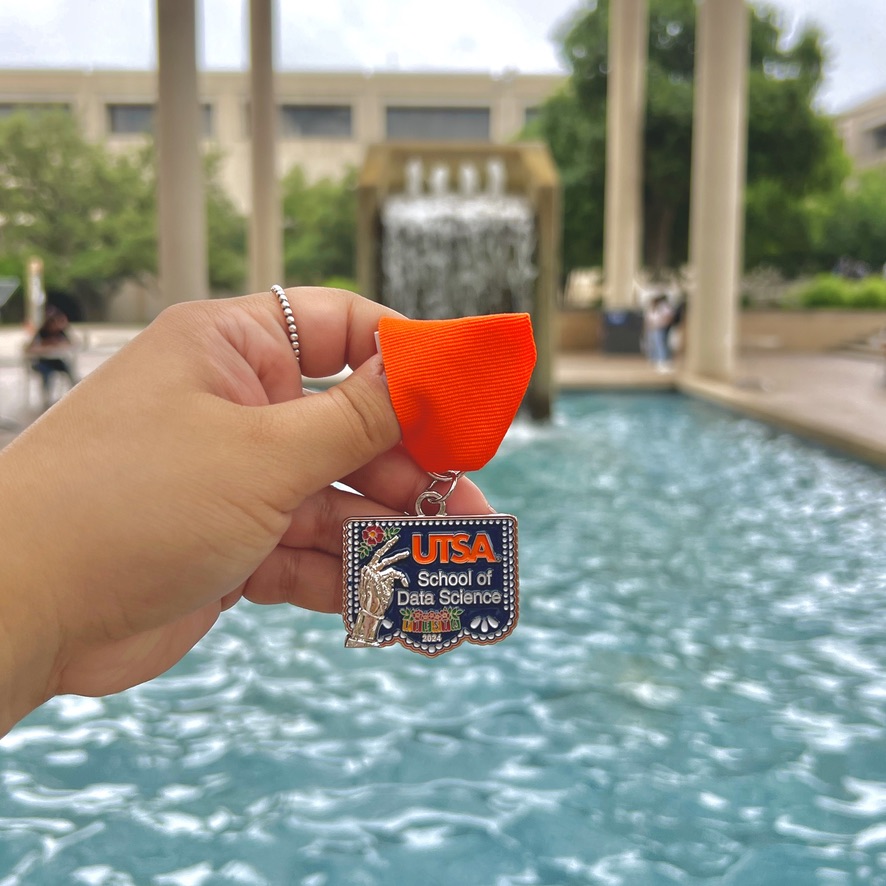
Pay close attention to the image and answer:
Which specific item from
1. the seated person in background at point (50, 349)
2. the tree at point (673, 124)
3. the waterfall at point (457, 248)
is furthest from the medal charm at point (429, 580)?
the tree at point (673, 124)

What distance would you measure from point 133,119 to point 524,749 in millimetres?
46820

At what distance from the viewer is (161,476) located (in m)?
1.45

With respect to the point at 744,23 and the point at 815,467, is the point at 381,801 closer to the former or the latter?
the point at 815,467

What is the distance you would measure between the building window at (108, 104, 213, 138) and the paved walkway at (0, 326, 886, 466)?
82.0 feet

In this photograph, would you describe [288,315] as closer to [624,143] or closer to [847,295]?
[624,143]

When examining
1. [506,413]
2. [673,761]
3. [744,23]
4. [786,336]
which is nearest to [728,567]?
[673,761]

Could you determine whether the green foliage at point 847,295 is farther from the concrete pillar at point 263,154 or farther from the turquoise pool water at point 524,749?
the turquoise pool water at point 524,749

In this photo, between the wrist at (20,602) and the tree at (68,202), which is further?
the tree at (68,202)

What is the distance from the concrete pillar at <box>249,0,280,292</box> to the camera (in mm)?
19391

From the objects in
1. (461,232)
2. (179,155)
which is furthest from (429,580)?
(179,155)

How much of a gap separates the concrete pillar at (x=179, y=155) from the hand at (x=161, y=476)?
494 inches

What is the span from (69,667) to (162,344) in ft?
1.73

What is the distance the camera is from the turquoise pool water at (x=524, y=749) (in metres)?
3.07

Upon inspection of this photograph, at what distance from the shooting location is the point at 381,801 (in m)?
3.38
